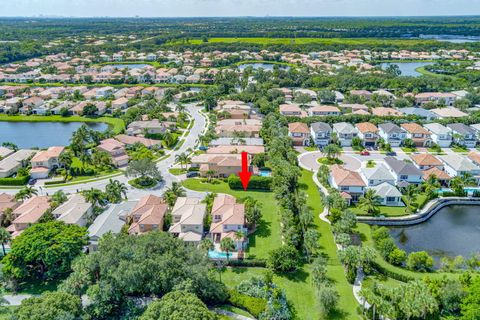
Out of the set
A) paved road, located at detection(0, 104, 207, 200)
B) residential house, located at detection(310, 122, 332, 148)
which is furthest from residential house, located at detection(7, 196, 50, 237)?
residential house, located at detection(310, 122, 332, 148)

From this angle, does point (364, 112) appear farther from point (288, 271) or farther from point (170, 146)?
point (288, 271)

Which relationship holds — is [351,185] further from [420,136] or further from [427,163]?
[420,136]

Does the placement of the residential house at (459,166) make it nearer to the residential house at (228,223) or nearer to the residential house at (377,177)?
the residential house at (377,177)

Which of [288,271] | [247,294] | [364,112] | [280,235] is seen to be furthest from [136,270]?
[364,112]

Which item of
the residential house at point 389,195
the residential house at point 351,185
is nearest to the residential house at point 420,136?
the residential house at point 389,195

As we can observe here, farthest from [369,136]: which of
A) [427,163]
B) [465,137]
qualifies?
[465,137]

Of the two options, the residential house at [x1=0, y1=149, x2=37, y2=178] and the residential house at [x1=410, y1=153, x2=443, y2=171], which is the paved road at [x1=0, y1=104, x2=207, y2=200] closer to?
the residential house at [x1=0, y1=149, x2=37, y2=178]
